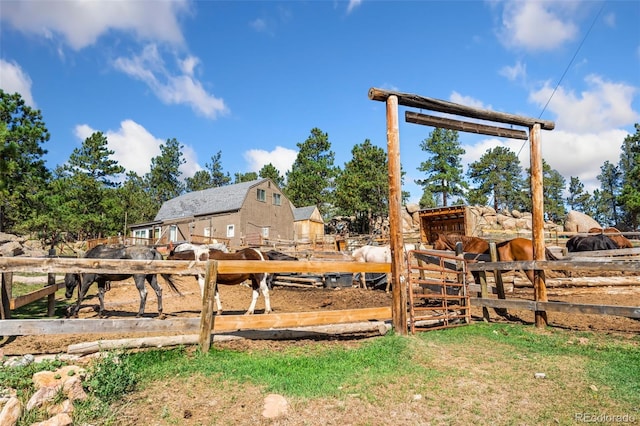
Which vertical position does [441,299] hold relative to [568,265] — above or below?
below

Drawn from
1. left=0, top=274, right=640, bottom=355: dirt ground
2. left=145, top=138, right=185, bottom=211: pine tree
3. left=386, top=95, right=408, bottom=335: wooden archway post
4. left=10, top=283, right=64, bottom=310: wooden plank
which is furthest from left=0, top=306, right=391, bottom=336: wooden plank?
left=145, top=138, right=185, bottom=211: pine tree

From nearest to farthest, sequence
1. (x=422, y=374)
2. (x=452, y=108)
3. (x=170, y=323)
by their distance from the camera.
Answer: (x=422, y=374), (x=170, y=323), (x=452, y=108)

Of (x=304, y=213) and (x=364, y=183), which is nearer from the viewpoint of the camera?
(x=364, y=183)

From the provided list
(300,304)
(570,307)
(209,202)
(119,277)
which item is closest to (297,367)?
(570,307)

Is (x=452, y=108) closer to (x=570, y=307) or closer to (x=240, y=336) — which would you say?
(x=570, y=307)

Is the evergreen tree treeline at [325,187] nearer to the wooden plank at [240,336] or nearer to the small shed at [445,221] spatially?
the small shed at [445,221]

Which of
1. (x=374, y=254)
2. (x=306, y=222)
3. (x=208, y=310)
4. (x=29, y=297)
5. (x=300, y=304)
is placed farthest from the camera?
(x=306, y=222)

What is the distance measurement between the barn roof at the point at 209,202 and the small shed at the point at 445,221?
1797 centimetres

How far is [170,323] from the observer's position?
537cm

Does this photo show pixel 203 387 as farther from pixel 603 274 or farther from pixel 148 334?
pixel 603 274

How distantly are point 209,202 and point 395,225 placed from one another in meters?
37.2
